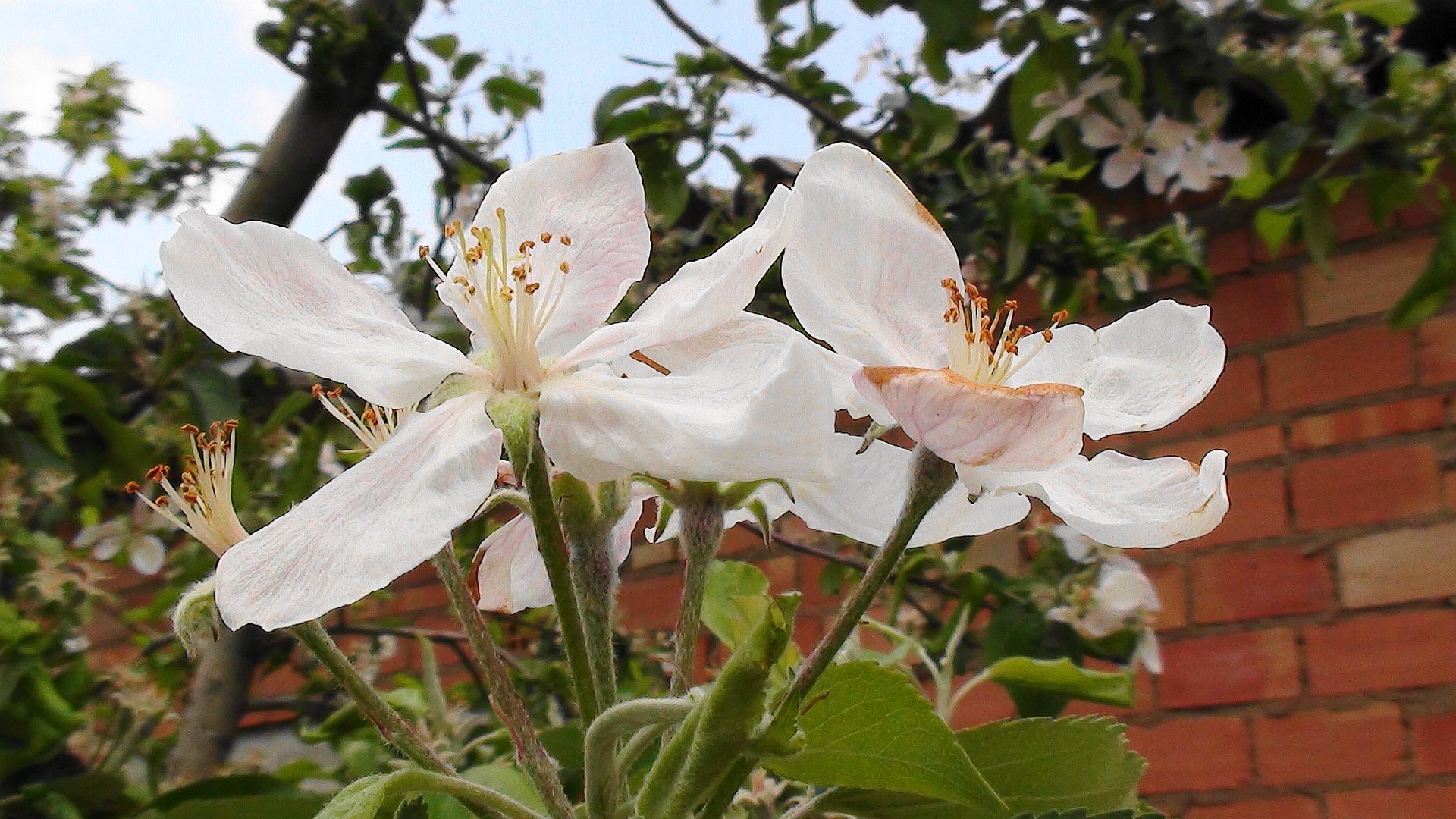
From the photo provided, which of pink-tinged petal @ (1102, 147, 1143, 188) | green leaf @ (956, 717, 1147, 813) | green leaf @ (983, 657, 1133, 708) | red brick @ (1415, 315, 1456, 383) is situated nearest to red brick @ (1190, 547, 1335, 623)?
red brick @ (1415, 315, 1456, 383)

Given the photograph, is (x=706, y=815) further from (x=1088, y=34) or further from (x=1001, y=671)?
(x=1088, y=34)

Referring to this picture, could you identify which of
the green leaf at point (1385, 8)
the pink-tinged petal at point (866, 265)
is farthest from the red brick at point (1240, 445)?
the pink-tinged petal at point (866, 265)

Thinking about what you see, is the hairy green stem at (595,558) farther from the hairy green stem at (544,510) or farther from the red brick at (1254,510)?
the red brick at (1254,510)

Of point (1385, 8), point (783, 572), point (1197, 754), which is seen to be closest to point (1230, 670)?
point (1197, 754)

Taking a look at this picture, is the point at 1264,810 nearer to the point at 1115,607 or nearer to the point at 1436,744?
the point at 1436,744

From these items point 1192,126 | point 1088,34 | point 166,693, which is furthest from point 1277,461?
point 166,693

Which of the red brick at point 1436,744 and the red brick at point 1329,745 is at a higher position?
the red brick at point 1436,744
